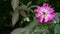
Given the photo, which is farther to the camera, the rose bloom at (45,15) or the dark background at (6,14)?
the dark background at (6,14)

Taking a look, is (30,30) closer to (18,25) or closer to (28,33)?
(28,33)

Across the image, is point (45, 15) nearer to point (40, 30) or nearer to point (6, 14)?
point (40, 30)

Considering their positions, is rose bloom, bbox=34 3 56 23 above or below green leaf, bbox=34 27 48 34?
above

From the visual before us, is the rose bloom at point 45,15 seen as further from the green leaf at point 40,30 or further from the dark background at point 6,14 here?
the dark background at point 6,14

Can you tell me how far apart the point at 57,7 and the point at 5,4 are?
56cm

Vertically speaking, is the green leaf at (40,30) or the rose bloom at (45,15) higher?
the rose bloom at (45,15)

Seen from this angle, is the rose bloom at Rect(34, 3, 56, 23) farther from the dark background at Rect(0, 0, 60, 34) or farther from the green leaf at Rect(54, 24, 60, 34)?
the dark background at Rect(0, 0, 60, 34)

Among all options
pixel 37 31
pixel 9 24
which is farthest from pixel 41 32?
pixel 9 24

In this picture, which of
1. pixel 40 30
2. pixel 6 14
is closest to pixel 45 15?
pixel 40 30

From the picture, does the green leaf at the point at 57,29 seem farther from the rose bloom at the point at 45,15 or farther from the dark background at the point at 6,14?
the dark background at the point at 6,14

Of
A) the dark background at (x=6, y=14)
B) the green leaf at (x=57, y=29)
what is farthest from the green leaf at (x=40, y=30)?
the dark background at (x=6, y=14)

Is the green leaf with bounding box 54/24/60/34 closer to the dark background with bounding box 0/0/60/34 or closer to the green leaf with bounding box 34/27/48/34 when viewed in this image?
the green leaf with bounding box 34/27/48/34

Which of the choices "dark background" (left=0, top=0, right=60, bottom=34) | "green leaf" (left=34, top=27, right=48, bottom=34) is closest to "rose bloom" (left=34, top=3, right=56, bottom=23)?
"green leaf" (left=34, top=27, right=48, bottom=34)

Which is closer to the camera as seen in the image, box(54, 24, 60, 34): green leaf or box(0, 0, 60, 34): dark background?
box(54, 24, 60, 34): green leaf
